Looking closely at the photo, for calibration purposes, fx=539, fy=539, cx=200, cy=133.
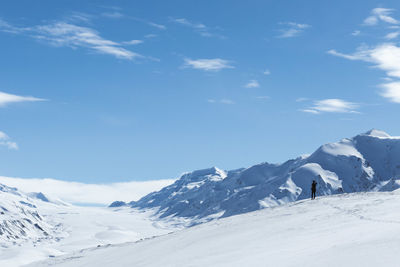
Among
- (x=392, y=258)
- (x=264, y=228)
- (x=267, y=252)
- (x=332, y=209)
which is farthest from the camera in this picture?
(x=332, y=209)

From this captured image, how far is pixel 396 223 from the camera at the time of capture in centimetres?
2592

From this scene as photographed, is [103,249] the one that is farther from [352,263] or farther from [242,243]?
[352,263]

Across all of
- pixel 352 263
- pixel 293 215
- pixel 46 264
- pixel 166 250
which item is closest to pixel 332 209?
pixel 293 215

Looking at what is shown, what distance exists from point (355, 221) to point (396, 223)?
3438 millimetres

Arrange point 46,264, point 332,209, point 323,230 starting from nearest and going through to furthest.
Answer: point 323,230 → point 332,209 → point 46,264

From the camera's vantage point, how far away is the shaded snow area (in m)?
20.6

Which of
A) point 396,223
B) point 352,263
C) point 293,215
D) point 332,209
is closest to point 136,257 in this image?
point 293,215

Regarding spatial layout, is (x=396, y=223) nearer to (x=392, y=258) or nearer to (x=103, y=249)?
(x=392, y=258)

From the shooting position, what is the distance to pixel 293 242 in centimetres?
2581

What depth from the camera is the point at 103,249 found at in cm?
4578

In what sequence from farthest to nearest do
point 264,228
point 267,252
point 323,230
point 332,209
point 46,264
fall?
point 46,264
point 332,209
point 264,228
point 323,230
point 267,252

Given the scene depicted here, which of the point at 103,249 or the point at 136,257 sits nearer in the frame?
the point at 136,257

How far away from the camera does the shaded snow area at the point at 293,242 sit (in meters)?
20.6

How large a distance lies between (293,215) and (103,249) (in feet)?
58.2
